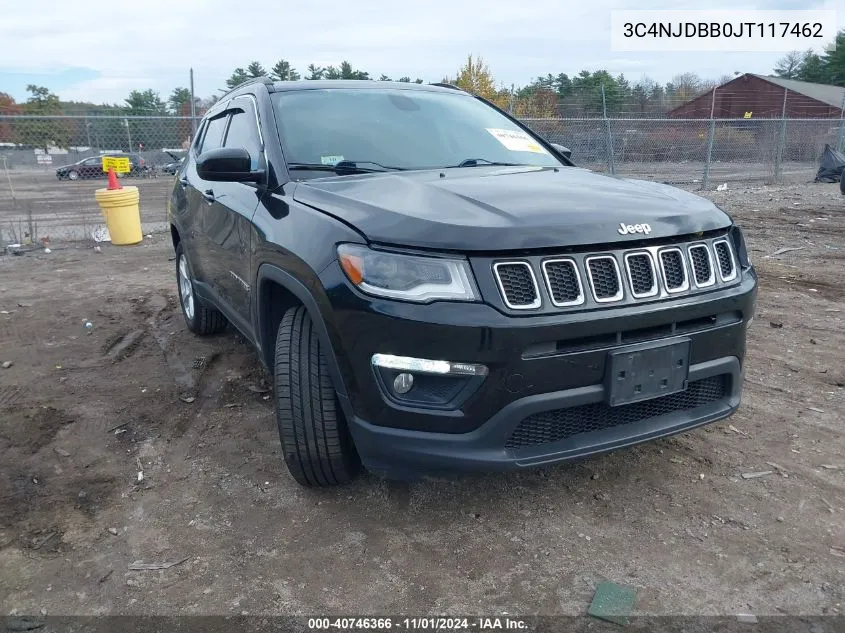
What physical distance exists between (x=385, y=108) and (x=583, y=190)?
4.48ft

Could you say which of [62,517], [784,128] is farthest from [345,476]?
[784,128]

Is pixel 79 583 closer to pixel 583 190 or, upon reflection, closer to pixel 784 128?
pixel 583 190

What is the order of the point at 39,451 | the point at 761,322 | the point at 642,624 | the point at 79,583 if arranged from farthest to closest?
the point at 761,322 < the point at 39,451 < the point at 79,583 < the point at 642,624

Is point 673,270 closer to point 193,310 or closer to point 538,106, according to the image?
point 193,310

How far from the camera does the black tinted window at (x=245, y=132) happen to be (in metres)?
3.40

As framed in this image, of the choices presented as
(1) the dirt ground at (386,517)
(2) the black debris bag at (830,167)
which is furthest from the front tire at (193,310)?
(2) the black debris bag at (830,167)

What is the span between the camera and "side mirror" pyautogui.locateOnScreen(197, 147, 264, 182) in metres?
3.03

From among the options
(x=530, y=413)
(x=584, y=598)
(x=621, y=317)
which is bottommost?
(x=584, y=598)

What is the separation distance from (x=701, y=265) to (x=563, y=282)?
0.68 meters

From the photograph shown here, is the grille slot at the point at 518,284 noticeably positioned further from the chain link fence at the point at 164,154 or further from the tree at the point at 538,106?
the tree at the point at 538,106

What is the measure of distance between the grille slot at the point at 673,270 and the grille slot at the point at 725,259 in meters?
0.27

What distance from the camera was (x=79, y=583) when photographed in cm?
239

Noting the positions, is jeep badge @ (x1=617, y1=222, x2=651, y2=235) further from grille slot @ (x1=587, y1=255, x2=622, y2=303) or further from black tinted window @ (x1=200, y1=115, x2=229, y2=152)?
black tinted window @ (x1=200, y1=115, x2=229, y2=152)

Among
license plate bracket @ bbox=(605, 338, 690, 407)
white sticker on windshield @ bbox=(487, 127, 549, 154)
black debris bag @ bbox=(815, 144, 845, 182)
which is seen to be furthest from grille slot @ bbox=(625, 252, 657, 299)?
black debris bag @ bbox=(815, 144, 845, 182)
